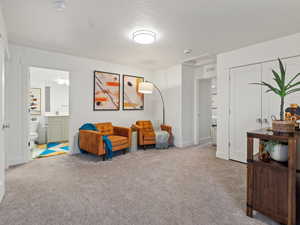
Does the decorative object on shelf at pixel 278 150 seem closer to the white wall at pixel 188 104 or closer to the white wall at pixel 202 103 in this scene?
the white wall at pixel 188 104

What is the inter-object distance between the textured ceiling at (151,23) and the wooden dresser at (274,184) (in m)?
1.67

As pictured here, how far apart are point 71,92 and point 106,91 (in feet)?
2.94

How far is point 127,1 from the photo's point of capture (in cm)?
211

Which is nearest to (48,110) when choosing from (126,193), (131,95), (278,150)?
(131,95)

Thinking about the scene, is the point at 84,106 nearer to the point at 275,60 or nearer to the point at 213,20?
the point at 213,20

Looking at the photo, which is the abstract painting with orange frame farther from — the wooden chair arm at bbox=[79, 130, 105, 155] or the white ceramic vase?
the white ceramic vase

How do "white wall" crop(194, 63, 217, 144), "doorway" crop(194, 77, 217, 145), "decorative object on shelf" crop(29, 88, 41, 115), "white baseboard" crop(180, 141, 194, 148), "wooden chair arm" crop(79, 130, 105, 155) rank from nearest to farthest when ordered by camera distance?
"wooden chair arm" crop(79, 130, 105, 155) → "white baseboard" crop(180, 141, 194, 148) → "white wall" crop(194, 63, 217, 144) → "doorway" crop(194, 77, 217, 145) → "decorative object on shelf" crop(29, 88, 41, 115)

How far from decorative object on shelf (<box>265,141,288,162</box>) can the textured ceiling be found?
66.8 inches

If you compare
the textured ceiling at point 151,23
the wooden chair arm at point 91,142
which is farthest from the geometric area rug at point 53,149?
the textured ceiling at point 151,23

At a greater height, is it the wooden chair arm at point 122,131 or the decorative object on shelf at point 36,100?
the decorative object on shelf at point 36,100

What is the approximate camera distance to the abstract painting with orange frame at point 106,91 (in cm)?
466

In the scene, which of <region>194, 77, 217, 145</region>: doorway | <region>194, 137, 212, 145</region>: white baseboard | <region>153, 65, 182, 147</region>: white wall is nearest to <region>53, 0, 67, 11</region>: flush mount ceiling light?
<region>153, 65, 182, 147</region>: white wall

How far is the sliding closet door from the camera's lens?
3486 mm

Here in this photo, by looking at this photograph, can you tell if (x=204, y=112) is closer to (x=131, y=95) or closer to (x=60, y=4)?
(x=131, y=95)
